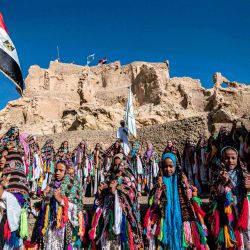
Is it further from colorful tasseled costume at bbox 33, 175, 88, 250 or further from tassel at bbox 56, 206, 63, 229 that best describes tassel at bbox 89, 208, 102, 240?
tassel at bbox 56, 206, 63, 229

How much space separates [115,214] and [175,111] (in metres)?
19.7

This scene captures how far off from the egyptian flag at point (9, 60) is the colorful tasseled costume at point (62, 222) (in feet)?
6.22

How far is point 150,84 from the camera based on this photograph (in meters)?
26.8

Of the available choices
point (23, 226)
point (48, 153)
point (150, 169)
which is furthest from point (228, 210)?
point (48, 153)

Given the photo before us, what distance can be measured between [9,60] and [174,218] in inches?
128

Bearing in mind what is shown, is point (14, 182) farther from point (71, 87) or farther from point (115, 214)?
point (71, 87)

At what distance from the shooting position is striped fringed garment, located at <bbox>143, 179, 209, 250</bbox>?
9.66ft

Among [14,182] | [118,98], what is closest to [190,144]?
[14,182]

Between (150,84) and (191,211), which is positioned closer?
(191,211)

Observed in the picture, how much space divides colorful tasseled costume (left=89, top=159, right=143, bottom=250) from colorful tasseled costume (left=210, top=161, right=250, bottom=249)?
0.85 meters

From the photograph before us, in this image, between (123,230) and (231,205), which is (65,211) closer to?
(123,230)

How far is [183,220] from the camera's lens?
3047 mm

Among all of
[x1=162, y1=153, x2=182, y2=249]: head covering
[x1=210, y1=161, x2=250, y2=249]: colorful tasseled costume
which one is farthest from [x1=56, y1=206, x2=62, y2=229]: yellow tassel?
[x1=210, y1=161, x2=250, y2=249]: colorful tasseled costume

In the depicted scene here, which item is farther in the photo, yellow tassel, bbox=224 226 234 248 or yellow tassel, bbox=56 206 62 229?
yellow tassel, bbox=56 206 62 229
